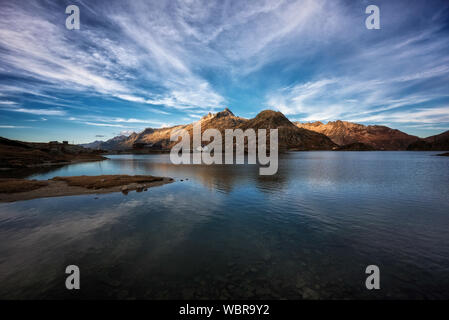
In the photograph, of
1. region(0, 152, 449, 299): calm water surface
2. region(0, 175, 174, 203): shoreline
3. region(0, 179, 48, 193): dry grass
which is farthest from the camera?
region(0, 179, 48, 193): dry grass

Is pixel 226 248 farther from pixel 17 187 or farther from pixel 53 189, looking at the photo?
pixel 17 187

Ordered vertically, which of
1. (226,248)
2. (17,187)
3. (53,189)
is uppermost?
(17,187)

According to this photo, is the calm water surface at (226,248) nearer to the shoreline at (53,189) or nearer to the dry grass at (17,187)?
the shoreline at (53,189)

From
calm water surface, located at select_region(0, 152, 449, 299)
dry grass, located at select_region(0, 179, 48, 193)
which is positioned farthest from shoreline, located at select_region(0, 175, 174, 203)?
calm water surface, located at select_region(0, 152, 449, 299)

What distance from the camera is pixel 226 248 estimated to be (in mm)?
17172

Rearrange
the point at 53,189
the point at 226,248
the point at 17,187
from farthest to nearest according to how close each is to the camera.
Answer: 1. the point at 53,189
2. the point at 17,187
3. the point at 226,248

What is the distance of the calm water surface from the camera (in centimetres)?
1207

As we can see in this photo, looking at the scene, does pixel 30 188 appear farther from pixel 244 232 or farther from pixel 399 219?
pixel 399 219

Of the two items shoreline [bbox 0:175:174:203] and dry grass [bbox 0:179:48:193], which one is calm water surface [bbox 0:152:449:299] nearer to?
shoreline [bbox 0:175:174:203]

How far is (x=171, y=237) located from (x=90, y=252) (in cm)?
710

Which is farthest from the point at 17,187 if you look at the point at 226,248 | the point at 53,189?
the point at 226,248

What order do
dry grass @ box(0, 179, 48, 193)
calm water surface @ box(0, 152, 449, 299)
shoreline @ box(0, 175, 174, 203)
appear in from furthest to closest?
dry grass @ box(0, 179, 48, 193) → shoreline @ box(0, 175, 174, 203) → calm water surface @ box(0, 152, 449, 299)

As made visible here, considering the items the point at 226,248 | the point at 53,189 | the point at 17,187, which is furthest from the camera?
the point at 53,189
